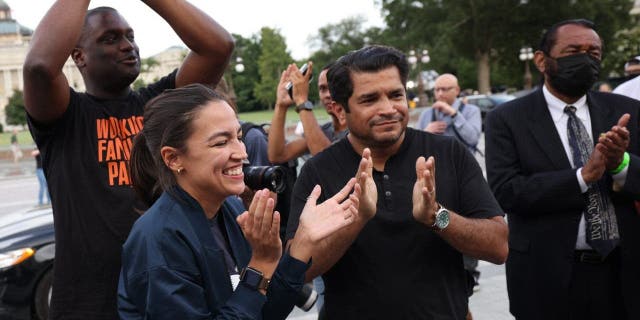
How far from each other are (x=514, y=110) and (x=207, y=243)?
1.98 meters

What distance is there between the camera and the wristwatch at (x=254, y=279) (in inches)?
68.8

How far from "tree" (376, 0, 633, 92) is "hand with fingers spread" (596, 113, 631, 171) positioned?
4389 centimetres

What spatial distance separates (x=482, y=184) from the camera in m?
2.35

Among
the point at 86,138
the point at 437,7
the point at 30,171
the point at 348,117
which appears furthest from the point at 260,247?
the point at 437,7

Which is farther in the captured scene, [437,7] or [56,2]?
[437,7]

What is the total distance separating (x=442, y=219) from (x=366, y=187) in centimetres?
29

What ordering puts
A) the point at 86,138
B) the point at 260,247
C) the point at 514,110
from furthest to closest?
the point at 514,110 → the point at 86,138 → the point at 260,247

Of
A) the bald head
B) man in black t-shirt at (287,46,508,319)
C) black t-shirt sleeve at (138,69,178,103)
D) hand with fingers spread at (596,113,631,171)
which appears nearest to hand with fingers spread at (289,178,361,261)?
man in black t-shirt at (287,46,508,319)

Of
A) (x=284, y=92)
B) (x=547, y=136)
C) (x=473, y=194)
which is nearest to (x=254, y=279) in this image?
(x=473, y=194)

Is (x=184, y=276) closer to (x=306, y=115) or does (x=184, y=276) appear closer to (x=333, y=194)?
(x=333, y=194)

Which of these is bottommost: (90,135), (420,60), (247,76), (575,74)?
(247,76)

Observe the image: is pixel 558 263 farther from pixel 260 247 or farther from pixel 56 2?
pixel 56 2

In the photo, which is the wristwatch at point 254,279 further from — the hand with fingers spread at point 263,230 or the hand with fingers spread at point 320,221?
the hand with fingers spread at point 320,221

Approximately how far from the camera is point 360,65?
2416 mm
